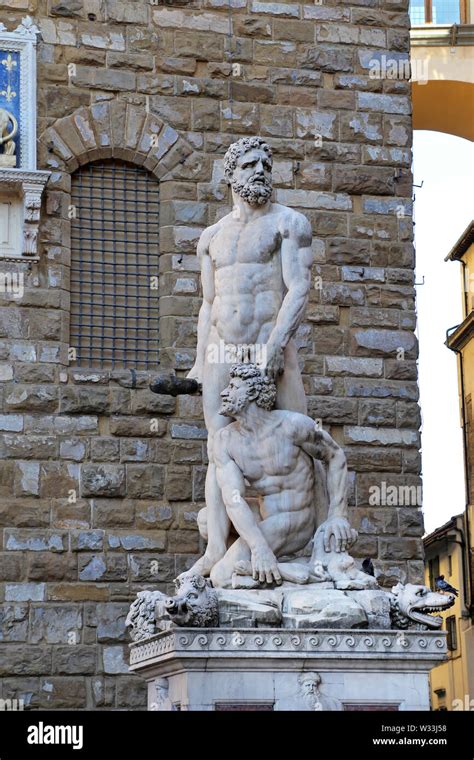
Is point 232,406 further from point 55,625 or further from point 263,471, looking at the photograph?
point 55,625

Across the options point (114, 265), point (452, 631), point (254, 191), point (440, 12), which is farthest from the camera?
point (452, 631)

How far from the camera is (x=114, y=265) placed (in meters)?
14.6

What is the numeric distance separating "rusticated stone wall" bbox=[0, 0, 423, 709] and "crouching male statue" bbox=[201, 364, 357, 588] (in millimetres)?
2925

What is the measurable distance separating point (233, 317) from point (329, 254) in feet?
11.8

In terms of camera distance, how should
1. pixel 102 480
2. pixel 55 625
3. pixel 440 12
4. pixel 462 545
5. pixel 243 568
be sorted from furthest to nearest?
1. pixel 462 545
2. pixel 440 12
3. pixel 102 480
4. pixel 55 625
5. pixel 243 568

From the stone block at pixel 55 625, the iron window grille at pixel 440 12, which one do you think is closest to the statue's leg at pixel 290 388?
the stone block at pixel 55 625

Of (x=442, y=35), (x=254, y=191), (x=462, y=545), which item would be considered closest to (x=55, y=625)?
(x=254, y=191)

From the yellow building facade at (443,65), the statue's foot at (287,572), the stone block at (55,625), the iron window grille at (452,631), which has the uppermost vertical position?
the yellow building facade at (443,65)

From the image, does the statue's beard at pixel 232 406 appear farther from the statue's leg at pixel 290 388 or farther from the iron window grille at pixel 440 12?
the iron window grille at pixel 440 12

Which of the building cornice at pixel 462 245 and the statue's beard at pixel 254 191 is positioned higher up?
the building cornice at pixel 462 245

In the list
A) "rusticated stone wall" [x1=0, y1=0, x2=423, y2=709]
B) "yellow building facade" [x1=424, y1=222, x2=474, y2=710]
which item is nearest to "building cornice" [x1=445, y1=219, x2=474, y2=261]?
"yellow building facade" [x1=424, y1=222, x2=474, y2=710]

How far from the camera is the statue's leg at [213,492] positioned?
1114 cm

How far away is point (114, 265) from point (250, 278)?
127 inches
